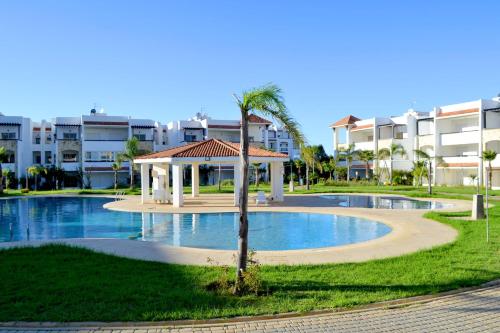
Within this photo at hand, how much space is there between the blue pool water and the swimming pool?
619 cm

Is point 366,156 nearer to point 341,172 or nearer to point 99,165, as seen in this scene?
point 341,172

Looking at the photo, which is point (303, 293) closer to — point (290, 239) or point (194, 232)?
point (290, 239)

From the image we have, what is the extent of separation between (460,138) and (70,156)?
→ 43.8 meters

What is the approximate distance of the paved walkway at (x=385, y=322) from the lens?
6.40 metres

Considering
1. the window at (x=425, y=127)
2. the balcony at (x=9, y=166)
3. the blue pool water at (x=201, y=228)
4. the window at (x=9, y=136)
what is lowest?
the blue pool water at (x=201, y=228)

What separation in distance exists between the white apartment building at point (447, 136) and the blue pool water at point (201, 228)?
2477cm

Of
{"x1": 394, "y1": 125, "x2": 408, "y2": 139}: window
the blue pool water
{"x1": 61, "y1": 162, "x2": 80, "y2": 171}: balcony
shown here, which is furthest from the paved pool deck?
{"x1": 61, "y1": 162, "x2": 80, "y2": 171}: balcony

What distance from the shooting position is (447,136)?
4816 centimetres

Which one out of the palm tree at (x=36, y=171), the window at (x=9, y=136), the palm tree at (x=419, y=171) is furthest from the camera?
the window at (x=9, y=136)

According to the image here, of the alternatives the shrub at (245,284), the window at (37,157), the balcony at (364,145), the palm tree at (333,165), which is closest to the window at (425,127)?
the balcony at (364,145)

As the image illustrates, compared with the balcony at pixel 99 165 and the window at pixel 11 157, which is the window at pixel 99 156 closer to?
the balcony at pixel 99 165

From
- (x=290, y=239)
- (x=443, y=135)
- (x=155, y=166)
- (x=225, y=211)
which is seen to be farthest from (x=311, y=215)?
(x=443, y=135)

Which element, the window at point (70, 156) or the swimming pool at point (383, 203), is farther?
the window at point (70, 156)

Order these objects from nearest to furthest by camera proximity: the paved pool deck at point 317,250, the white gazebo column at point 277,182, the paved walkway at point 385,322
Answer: the paved walkway at point 385,322
the paved pool deck at point 317,250
the white gazebo column at point 277,182
